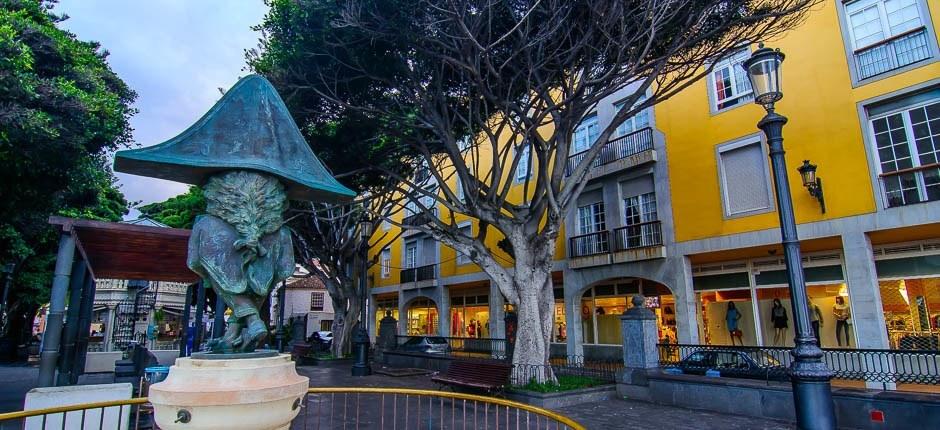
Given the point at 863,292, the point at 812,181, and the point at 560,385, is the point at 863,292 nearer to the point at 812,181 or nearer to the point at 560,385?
the point at 812,181

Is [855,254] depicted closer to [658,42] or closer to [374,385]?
[658,42]

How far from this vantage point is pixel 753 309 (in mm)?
15883

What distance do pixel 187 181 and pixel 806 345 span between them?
264 inches

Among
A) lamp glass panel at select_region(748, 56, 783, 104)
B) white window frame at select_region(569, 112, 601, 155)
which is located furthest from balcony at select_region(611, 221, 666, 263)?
lamp glass panel at select_region(748, 56, 783, 104)

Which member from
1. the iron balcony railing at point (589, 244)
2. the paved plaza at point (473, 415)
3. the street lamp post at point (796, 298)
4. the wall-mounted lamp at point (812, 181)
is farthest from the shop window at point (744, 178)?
the street lamp post at point (796, 298)

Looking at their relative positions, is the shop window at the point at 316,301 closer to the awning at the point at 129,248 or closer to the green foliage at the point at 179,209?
the green foliage at the point at 179,209

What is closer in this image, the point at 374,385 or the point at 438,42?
the point at 438,42

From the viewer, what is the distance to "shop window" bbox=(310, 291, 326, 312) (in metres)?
49.7

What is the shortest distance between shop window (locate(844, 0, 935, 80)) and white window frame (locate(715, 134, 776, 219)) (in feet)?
9.29

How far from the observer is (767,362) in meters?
11.5

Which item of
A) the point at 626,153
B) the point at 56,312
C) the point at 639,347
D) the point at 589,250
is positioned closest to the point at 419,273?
the point at 589,250

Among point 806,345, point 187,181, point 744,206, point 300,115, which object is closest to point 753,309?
point 744,206

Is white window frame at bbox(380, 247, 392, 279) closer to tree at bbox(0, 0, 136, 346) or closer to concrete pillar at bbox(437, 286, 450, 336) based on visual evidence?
concrete pillar at bbox(437, 286, 450, 336)

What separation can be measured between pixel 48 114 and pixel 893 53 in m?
19.7
